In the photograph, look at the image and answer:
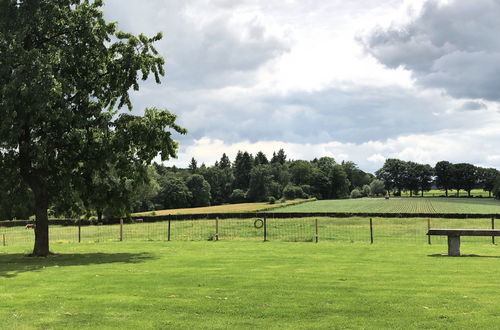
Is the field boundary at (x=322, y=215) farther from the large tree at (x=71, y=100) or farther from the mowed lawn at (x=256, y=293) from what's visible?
the mowed lawn at (x=256, y=293)

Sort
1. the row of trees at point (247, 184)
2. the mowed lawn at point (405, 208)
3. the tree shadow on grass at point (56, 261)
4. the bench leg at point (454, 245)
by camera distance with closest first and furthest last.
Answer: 1. the tree shadow on grass at point (56, 261)
2. the bench leg at point (454, 245)
3. the mowed lawn at point (405, 208)
4. the row of trees at point (247, 184)

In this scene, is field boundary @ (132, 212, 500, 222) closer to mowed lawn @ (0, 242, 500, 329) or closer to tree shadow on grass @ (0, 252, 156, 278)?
tree shadow on grass @ (0, 252, 156, 278)

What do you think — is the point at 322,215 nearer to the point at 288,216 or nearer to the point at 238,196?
the point at 288,216

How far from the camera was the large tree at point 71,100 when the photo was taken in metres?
19.3

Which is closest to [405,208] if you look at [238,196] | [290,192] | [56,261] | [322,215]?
[322,215]

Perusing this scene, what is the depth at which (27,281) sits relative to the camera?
13.1 meters

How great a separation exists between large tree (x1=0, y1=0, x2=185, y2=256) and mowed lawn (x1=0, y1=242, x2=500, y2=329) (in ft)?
17.2

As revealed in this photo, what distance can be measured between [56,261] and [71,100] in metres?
7.21

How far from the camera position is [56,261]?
1878 cm

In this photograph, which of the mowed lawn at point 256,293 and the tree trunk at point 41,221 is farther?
the tree trunk at point 41,221

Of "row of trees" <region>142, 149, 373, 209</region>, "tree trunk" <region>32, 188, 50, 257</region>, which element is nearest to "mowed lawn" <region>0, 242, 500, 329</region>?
"tree trunk" <region>32, 188, 50, 257</region>

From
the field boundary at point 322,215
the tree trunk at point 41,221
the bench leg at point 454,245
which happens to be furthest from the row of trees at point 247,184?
the bench leg at point 454,245

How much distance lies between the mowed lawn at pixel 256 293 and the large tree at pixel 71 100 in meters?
5.24

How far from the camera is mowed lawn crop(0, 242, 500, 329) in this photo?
8109 mm
